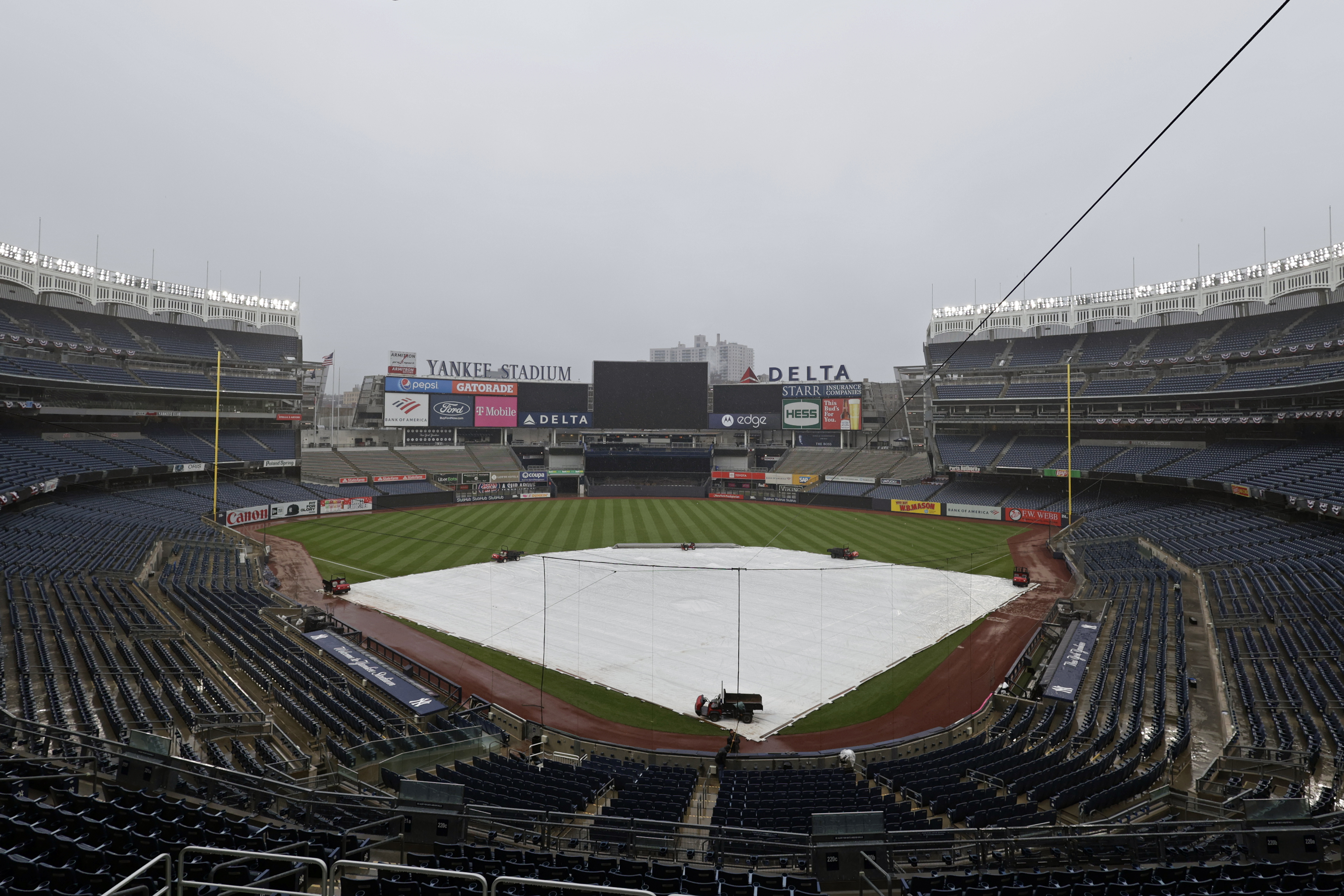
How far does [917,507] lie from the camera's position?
6044 centimetres

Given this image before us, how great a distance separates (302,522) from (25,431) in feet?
→ 65.5

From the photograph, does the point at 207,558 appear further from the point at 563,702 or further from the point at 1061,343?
the point at 1061,343

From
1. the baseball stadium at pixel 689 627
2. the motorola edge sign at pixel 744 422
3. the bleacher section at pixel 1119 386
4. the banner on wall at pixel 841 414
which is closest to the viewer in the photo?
the baseball stadium at pixel 689 627

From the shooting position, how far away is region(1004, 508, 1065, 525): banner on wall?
52.2m

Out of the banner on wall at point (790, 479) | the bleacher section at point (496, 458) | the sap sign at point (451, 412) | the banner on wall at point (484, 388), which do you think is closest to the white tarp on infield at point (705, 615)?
the banner on wall at point (790, 479)

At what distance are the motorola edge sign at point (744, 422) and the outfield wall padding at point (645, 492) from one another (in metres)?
9.72

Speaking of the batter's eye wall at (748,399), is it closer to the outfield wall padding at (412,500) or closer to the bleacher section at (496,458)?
the bleacher section at (496,458)

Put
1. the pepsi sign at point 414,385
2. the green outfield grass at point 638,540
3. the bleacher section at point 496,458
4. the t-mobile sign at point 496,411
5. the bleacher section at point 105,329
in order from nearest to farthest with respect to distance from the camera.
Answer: the green outfield grass at point 638,540
the bleacher section at point 105,329
the pepsi sign at point 414,385
the bleacher section at point 496,458
the t-mobile sign at point 496,411

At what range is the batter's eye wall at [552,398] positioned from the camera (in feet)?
260

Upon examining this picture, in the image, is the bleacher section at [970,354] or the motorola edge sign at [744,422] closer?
the bleacher section at [970,354]

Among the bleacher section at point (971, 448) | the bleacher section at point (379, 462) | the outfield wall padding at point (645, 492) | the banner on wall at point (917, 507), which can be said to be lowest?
the banner on wall at point (917, 507)

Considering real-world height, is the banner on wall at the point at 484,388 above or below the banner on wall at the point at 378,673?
above

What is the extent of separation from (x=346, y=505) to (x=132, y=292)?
89.4 ft

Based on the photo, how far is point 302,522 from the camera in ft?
172
